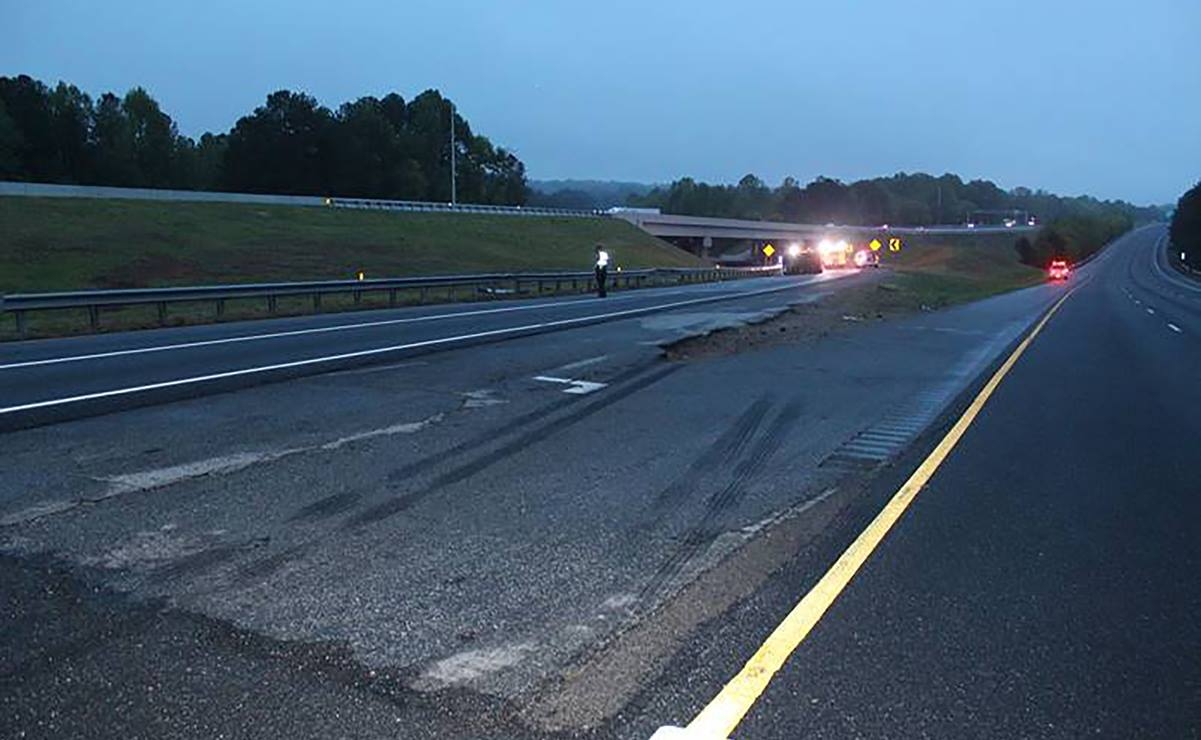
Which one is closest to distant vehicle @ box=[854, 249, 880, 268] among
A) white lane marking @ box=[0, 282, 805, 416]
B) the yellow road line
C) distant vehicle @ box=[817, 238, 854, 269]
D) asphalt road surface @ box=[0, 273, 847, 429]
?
distant vehicle @ box=[817, 238, 854, 269]

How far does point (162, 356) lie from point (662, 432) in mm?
8488

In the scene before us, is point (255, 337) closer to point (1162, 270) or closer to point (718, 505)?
point (718, 505)

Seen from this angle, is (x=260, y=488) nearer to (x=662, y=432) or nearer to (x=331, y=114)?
(x=662, y=432)

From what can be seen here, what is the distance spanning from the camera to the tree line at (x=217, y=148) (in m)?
90.6

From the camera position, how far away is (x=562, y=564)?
5.29 meters

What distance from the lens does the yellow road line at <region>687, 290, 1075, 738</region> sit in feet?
11.9

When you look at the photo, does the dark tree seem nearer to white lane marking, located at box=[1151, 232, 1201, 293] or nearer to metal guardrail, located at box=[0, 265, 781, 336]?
metal guardrail, located at box=[0, 265, 781, 336]

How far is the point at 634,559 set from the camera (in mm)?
5402

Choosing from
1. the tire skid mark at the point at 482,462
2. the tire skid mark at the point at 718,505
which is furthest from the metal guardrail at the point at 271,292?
the tire skid mark at the point at 718,505

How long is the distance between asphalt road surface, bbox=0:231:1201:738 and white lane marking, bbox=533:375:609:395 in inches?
23.0

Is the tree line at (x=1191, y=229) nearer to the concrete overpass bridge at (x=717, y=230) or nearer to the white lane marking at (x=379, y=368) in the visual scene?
the concrete overpass bridge at (x=717, y=230)

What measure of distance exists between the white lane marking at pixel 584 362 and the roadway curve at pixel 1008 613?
6.02m

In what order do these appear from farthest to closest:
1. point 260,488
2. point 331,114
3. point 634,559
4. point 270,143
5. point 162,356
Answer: point 331,114, point 270,143, point 162,356, point 260,488, point 634,559

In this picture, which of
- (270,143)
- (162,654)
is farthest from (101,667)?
(270,143)
